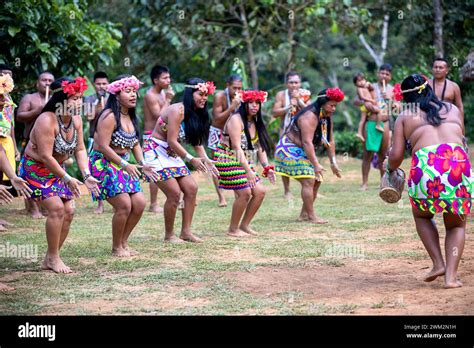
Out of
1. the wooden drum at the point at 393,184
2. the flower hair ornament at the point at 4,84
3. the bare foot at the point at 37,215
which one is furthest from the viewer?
the bare foot at the point at 37,215

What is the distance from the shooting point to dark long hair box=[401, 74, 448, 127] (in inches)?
236

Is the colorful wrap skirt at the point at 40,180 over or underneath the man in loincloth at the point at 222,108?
underneath

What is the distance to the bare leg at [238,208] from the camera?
8.75m

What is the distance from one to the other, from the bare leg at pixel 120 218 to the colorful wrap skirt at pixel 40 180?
0.70 m

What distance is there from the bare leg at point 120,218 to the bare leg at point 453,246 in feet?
9.96

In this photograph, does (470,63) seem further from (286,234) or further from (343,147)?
(343,147)

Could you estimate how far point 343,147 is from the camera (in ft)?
64.7

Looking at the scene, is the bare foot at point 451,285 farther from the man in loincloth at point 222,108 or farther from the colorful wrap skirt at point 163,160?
the man in loincloth at point 222,108

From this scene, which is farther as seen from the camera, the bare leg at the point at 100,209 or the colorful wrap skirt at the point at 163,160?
the bare leg at the point at 100,209

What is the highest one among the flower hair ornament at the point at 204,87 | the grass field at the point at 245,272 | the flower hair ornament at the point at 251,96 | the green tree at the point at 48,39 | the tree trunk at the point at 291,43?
the tree trunk at the point at 291,43

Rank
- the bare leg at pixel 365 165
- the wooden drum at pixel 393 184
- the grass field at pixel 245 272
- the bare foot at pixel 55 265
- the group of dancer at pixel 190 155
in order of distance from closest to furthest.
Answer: the grass field at pixel 245 272 < the group of dancer at pixel 190 155 < the wooden drum at pixel 393 184 < the bare foot at pixel 55 265 < the bare leg at pixel 365 165

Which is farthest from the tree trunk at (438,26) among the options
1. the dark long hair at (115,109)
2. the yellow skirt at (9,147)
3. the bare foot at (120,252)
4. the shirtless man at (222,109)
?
the bare foot at (120,252)

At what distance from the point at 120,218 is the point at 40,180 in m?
1.01
